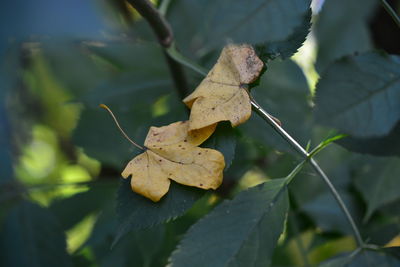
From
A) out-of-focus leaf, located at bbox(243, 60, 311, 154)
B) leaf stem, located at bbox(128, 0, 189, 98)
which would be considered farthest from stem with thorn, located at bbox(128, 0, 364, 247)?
out-of-focus leaf, located at bbox(243, 60, 311, 154)

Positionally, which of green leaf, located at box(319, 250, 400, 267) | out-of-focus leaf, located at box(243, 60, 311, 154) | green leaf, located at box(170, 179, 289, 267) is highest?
green leaf, located at box(170, 179, 289, 267)

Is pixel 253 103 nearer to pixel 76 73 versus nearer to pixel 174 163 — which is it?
pixel 174 163

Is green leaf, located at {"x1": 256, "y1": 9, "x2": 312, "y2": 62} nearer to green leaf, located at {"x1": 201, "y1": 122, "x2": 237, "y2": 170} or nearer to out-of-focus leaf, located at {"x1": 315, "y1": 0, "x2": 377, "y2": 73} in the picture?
green leaf, located at {"x1": 201, "y1": 122, "x2": 237, "y2": 170}

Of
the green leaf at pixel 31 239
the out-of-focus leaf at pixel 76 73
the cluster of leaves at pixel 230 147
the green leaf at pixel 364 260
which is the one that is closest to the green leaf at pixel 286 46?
the cluster of leaves at pixel 230 147

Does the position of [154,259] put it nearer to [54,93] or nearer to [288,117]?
[288,117]

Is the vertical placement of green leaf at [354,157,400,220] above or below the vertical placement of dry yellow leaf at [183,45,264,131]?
below

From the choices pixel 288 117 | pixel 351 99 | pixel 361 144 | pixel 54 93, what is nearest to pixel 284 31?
pixel 351 99

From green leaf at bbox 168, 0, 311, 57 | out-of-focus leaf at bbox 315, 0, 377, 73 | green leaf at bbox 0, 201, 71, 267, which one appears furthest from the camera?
out-of-focus leaf at bbox 315, 0, 377, 73
